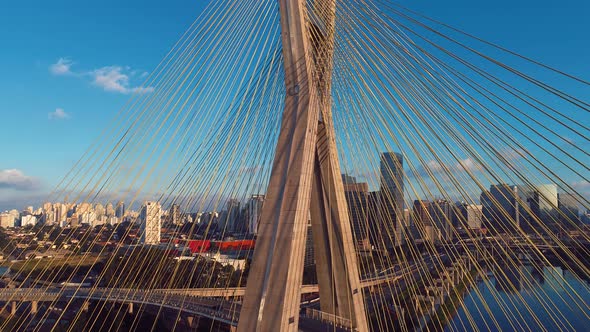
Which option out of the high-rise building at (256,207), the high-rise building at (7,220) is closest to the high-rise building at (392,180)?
the high-rise building at (256,207)

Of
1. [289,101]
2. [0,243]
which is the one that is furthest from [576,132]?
[0,243]

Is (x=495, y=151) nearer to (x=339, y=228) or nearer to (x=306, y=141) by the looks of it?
(x=306, y=141)

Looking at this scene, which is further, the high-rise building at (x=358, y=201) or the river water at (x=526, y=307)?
the high-rise building at (x=358, y=201)

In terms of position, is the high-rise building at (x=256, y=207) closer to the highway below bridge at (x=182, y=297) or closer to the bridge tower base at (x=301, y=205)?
the bridge tower base at (x=301, y=205)

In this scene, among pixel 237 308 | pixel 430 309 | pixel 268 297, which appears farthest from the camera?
pixel 430 309

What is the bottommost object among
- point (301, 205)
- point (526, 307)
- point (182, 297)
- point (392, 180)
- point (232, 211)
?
point (526, 307)

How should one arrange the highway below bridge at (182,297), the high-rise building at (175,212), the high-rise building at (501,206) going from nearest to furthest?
the high-rise building at (501,206), the high-rise building at (175,212), the highway below bridge at (182,297)

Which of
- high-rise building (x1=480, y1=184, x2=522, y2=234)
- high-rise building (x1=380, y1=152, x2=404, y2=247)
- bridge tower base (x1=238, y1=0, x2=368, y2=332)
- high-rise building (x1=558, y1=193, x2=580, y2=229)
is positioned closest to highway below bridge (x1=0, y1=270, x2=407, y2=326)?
high-rise building (x1=380, y1=152, x2=404, y2=247)

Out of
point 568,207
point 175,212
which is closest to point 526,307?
point 568,207

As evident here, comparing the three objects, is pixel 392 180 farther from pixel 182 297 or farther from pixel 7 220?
pixel 7 220
